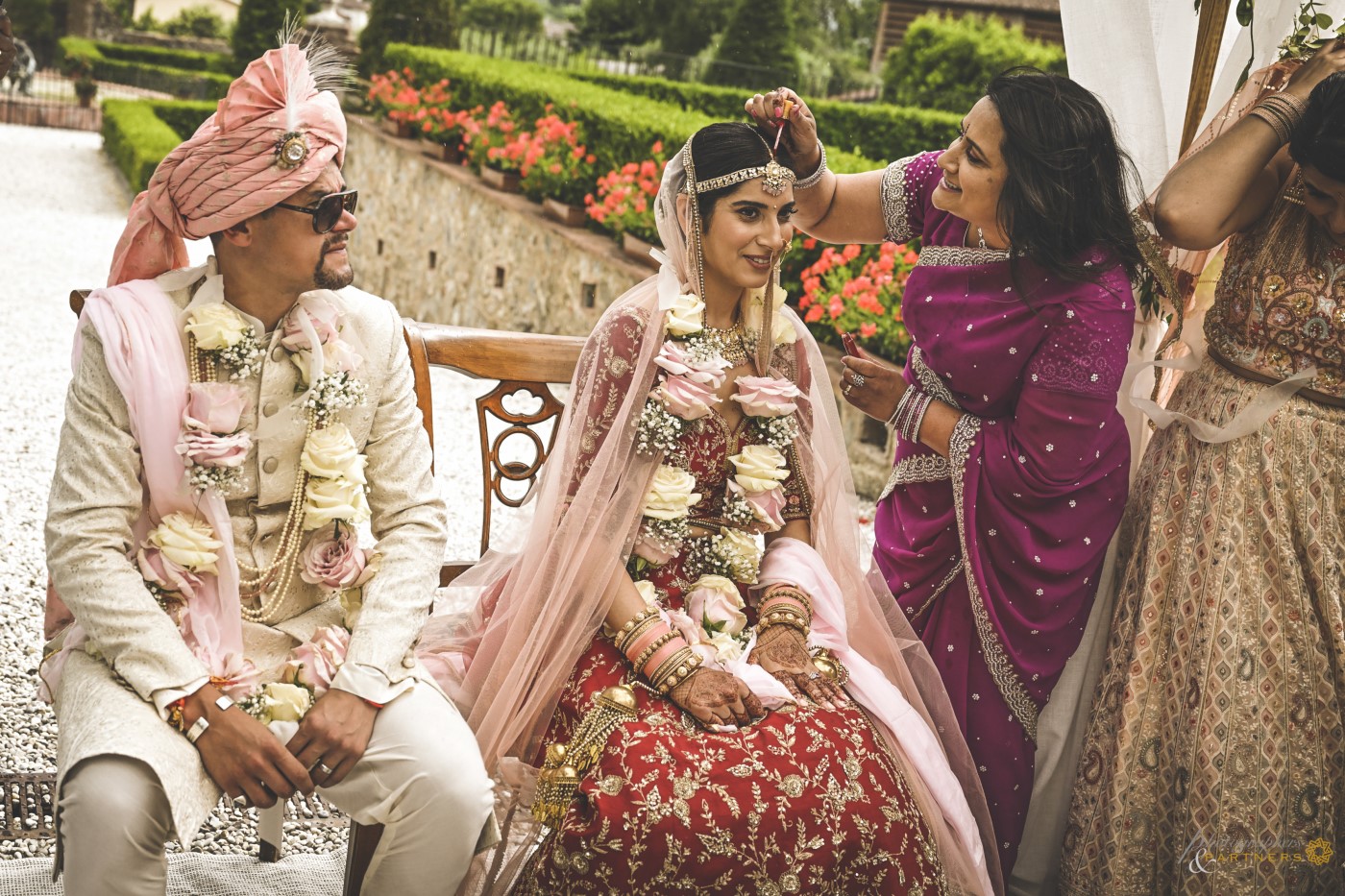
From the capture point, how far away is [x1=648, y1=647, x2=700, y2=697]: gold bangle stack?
8.25 ft

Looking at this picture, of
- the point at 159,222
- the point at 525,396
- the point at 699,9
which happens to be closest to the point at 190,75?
the point at 699,9

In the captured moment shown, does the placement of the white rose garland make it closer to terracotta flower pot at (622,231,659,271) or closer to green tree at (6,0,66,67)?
terracotta flower pot at (622,231,659,271)

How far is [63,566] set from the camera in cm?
221

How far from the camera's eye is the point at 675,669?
252cm

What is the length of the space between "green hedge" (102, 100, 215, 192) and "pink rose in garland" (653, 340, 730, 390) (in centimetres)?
1035

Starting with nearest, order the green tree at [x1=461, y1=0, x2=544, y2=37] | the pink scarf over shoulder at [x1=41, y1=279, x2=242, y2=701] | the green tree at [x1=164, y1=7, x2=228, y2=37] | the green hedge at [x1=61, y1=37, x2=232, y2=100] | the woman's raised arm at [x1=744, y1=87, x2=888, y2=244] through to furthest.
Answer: the pink scarf over shoulder at [x1=41, y1=279, x2=242, y2=701]
the woman's raised arm at [x1=744, y1=87, x2=888, y2=244]
the green hedge at [x1=61, y1=37, x2=232, y2=100]
the green tree at [x1=461, y1=0, x2=544, y2=37]
the green tree at [x1=164, y1=7, x2=228, y2=37]

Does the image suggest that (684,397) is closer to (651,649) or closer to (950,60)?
(651,649)

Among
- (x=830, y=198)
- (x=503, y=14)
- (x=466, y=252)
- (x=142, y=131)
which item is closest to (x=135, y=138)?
(x=142, y=131)

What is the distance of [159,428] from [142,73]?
29406 millimetres

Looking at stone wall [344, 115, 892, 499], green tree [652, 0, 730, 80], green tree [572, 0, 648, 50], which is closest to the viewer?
stone wall [344, 115, 892, 499]

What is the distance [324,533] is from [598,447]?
628 millimetres

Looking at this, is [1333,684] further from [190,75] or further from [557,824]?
[190,75]

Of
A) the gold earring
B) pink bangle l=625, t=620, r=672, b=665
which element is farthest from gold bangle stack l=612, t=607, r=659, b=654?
the gold earring

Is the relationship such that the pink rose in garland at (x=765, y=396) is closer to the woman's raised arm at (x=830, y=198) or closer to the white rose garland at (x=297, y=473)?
the woman's raised arm at (x=830, y=198)
